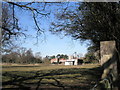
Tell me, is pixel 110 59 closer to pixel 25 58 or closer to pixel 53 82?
pixel 53 82

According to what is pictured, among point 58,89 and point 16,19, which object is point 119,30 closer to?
point 58,89

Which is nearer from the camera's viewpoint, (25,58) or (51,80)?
(51,80)

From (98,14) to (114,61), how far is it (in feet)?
13.0

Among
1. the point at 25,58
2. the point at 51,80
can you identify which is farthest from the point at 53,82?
the point at 25,58

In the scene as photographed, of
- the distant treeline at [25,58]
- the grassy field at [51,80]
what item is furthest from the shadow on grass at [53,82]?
the distant treeline at [25,58]

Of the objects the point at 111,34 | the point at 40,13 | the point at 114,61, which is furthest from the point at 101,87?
the point at 40,13

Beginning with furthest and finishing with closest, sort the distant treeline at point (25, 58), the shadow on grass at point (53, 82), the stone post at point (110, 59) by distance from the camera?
the distant treeline at point (25, 58)
the shadow on grass at point (53, 82)
the stone post at point (110, 59)

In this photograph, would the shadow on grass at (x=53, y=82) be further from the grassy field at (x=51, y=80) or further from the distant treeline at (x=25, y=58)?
the distant treeline at (x=25, y=58)

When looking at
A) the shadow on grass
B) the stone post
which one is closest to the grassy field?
the shadow on grass

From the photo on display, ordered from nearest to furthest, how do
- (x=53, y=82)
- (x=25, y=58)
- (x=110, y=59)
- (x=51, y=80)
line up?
(x=110, y=59), (x=53, y=82), (x=51, y=80), (x=25, y=58)

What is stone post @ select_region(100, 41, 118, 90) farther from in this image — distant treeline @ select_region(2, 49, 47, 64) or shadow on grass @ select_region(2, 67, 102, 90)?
distant treeline @ select_region(2, 49, 47, 64)

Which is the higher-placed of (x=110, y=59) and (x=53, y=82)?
(x=110, y=59)

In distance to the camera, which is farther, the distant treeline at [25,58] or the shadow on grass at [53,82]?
the distant treeline at [25,58]

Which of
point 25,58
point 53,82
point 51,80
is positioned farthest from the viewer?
point 25,58
